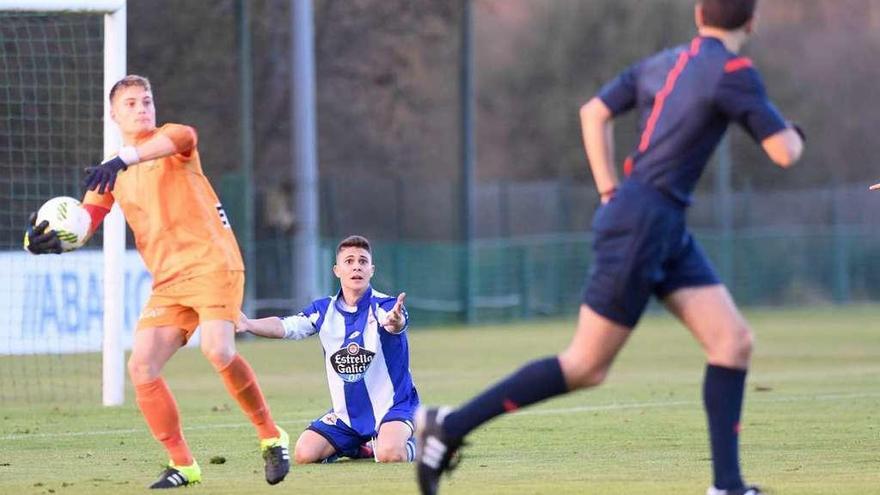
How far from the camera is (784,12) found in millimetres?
62469

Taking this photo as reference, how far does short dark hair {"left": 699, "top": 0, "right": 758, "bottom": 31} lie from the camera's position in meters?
6.93

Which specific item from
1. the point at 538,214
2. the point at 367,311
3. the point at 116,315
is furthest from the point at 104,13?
the point at 538,214

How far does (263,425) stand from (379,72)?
28917 millimetres

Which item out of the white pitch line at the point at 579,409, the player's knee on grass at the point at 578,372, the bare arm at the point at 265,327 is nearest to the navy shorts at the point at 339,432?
the bare arm at the point at 265,327

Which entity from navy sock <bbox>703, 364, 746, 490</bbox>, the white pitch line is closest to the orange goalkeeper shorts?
navy sock <bbox>703, 364, 746, 490</bbox>

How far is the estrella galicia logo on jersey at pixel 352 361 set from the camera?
984 centimetres

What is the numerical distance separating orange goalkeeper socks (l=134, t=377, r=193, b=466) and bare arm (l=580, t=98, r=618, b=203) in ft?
7.64

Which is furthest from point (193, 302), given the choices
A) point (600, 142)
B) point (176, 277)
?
point (600, 142)

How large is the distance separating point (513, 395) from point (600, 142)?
101 centimetres

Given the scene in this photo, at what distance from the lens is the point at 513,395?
7.06 m

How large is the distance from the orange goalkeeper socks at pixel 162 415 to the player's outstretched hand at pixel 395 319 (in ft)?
4.84

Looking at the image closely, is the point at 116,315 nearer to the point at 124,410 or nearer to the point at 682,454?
the point at 124,410

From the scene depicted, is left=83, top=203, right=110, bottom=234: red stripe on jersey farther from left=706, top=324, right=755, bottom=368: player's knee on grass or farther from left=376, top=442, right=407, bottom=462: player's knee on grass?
left=706, top=324, right=755, bottom=368: player's knee on grass

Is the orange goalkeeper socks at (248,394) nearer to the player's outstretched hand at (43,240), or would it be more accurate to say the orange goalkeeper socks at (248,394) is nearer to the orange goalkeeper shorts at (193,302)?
the orange goalkeeper shorts at (193,302)
